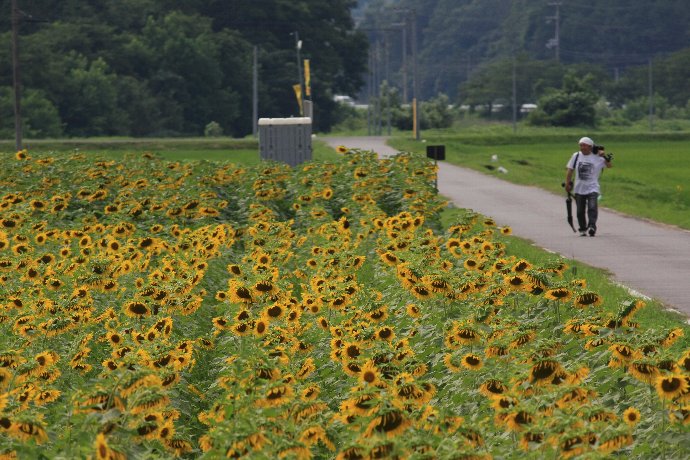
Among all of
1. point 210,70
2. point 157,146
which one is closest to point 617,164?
point 157,146

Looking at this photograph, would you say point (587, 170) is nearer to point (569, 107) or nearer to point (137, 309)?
point (137, 309)

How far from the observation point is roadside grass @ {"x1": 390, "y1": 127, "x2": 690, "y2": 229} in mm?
27766

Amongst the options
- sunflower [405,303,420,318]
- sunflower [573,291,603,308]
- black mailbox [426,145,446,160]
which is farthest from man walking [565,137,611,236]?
sunflower [573,291,603,308]

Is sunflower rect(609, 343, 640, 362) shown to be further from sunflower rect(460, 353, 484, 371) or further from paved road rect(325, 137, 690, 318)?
paved road rect(325, 137, 690, 318)

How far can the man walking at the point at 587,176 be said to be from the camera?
2017 centimetres

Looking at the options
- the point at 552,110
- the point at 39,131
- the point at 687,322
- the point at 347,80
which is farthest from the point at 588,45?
the point at 687,322

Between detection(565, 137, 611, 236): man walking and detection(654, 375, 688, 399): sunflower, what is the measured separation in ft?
45.0

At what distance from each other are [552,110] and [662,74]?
29.8 meters

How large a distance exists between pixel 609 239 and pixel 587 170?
3.37ft

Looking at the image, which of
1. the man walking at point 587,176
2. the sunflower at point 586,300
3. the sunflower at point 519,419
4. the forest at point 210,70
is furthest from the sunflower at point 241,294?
the forest at point 210,70

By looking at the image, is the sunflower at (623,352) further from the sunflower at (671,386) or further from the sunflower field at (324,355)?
the sunflower at (671,386)

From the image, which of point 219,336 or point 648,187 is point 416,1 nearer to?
point 648,187

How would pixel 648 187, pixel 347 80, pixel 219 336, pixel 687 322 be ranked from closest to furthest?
1. pixel 219 336
2. pixel 687 322
3. pixel 648 187
4. pixel 347 80

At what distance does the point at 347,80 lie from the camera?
110m
